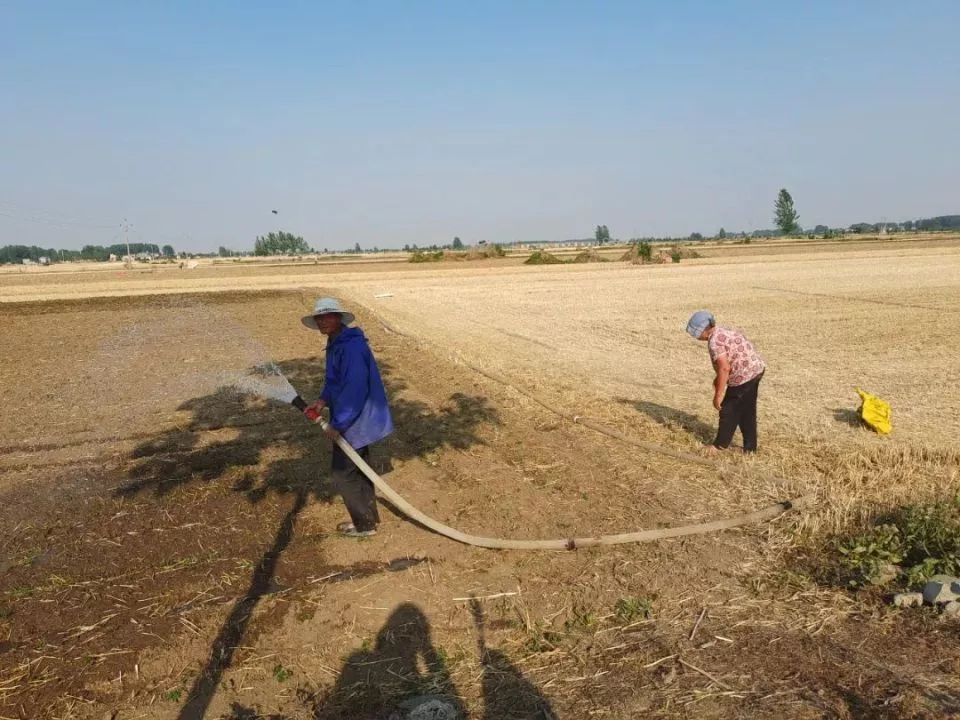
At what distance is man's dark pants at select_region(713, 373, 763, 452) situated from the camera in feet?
23.4

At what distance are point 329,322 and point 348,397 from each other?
0.64 m

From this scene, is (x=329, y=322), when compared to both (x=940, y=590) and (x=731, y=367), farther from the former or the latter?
(x=940, y=590)

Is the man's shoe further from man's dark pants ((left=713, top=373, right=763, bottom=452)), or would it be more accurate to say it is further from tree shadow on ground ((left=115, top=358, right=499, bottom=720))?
man's dark pants ((left=713, top=373, right=763, bottom=452))

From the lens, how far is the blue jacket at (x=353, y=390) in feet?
18.1

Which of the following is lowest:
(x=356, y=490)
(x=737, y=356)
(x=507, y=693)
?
(x=507, y=693)

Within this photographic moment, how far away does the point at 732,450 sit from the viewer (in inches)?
296

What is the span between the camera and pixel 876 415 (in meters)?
8.20

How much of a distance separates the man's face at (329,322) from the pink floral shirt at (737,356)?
384 cm

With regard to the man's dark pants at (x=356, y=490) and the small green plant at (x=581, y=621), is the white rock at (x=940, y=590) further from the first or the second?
the man's dark pants at (x=356, y=490)

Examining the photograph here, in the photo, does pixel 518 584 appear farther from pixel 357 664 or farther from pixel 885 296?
pixel 885 296

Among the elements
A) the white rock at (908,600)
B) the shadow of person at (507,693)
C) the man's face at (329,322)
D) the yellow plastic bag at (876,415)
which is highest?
the man's face at (329,322)

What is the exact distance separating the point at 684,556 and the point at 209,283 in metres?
44.0

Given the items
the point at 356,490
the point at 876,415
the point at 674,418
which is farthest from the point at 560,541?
the point at 876,415

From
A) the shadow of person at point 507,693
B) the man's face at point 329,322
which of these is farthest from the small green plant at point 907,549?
the man's face at point 329,322
